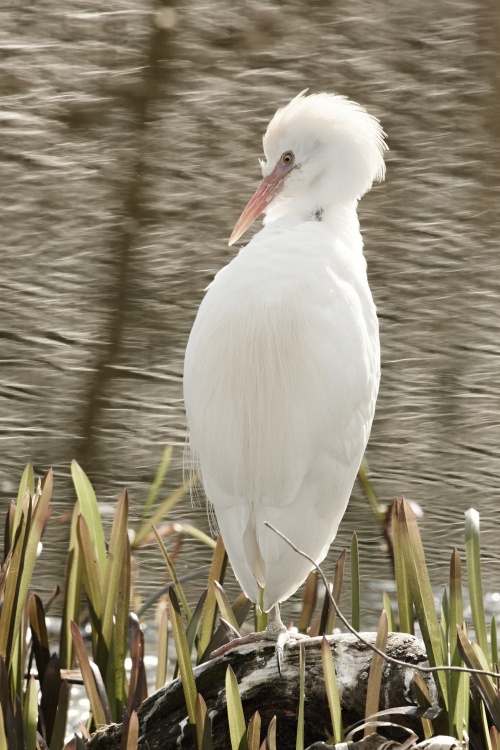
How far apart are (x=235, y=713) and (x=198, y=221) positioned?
3.34 meters

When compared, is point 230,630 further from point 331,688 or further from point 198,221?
point 198,221

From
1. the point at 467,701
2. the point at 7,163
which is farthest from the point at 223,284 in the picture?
the point at 7,163

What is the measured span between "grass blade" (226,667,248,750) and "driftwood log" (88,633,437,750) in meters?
0.30

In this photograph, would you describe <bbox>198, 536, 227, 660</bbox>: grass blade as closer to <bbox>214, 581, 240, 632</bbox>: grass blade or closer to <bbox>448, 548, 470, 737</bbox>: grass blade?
<bbox>214, 581, 240, 632</bbox>: grass blade

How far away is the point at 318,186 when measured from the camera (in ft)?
10.3

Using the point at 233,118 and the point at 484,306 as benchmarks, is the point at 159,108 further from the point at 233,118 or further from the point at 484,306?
the point at 484,306

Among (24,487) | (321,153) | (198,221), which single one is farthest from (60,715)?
(198,221)

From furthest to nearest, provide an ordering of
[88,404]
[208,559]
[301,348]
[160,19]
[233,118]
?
1. [160,19]
2. [233,118]
3. [88,404]
4. [208,559]
5. [301,348]

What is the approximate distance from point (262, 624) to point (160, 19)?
491cm

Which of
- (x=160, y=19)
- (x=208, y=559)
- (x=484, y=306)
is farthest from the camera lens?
(x=160, y=19)

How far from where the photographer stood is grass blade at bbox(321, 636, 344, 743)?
2260 mm

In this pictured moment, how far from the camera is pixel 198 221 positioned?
534cm

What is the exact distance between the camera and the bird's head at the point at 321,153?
3.10 m

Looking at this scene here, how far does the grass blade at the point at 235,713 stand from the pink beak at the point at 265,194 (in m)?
1.27
